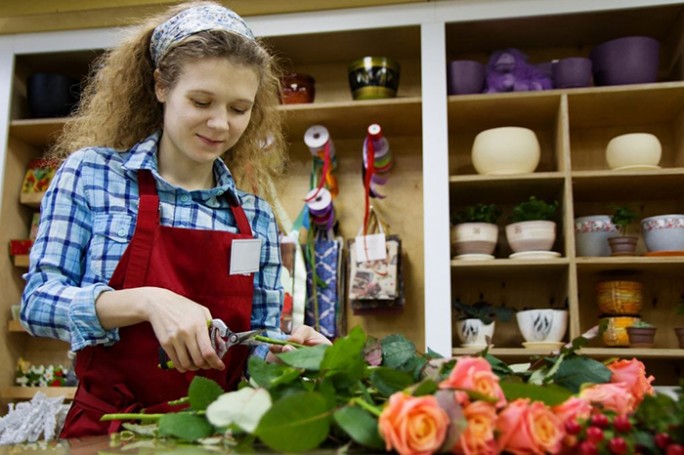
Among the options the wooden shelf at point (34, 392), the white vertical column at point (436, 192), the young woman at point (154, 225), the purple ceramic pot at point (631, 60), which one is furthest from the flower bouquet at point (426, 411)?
the wooden shelf at point (34, 392)

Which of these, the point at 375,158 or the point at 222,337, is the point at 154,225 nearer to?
the point at 222,337

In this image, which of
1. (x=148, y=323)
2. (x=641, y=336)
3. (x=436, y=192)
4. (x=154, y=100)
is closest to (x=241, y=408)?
(x=148, y=323)

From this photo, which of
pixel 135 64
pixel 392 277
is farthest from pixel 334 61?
pixel 135 64

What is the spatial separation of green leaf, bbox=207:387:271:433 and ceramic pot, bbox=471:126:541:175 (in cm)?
199

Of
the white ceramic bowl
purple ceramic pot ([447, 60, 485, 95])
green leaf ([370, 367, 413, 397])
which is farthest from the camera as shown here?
purple ceramic pot ([447, 60, 485, 95])

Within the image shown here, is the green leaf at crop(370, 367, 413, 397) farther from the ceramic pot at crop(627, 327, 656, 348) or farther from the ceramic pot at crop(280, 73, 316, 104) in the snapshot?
the ceramic pot at crop(280, 73, 316, 104)

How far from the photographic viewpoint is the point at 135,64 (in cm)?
138

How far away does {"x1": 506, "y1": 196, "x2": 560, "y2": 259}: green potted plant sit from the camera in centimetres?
236

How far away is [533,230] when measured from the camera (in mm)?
2361

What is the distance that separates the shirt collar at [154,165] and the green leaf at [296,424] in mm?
833

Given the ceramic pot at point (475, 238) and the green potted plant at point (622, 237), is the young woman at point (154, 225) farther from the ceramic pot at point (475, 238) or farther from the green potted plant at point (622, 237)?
the green potted plant at point (622, 237)

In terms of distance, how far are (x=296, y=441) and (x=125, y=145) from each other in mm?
1010

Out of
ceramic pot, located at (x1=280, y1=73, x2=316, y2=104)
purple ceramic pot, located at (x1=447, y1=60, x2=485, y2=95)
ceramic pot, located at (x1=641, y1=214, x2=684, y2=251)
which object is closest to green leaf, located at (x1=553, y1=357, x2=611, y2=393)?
ceramic pot, located at (x1=641, y1=214, x2=684, y2=251)

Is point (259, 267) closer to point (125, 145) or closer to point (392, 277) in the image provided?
point (125, 145)
